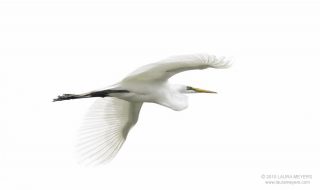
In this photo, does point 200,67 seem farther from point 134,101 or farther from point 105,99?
point 105,99

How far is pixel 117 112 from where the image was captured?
9.93 metres

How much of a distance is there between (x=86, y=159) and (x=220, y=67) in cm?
210

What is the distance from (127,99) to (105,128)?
0.73 meters

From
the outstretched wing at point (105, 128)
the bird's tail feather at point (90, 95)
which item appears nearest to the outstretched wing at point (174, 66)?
the bird's tail feather at point (90, 95)

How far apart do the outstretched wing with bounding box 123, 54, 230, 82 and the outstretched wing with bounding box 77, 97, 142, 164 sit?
0.96 metres

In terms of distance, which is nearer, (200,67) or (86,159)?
(200,67)

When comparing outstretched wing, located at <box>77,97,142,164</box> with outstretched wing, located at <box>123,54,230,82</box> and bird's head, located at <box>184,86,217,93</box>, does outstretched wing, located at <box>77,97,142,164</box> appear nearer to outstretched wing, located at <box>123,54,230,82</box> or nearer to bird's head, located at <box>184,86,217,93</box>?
bird's head, located at <box>184,86,217,93</box>

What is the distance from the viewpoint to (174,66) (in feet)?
28.2

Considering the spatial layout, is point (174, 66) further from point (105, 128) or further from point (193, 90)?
point (105, 128)

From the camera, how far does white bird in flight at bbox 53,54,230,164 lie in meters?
8.50

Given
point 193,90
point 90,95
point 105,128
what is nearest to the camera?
point 90,95

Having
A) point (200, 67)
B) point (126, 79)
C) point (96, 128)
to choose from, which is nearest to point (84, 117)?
point (96, 128)

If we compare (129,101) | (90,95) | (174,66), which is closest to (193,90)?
(129,101)

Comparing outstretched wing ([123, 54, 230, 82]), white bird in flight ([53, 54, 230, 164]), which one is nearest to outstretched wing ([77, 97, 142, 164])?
white bird in flight ([53, 54, 230, 164])
